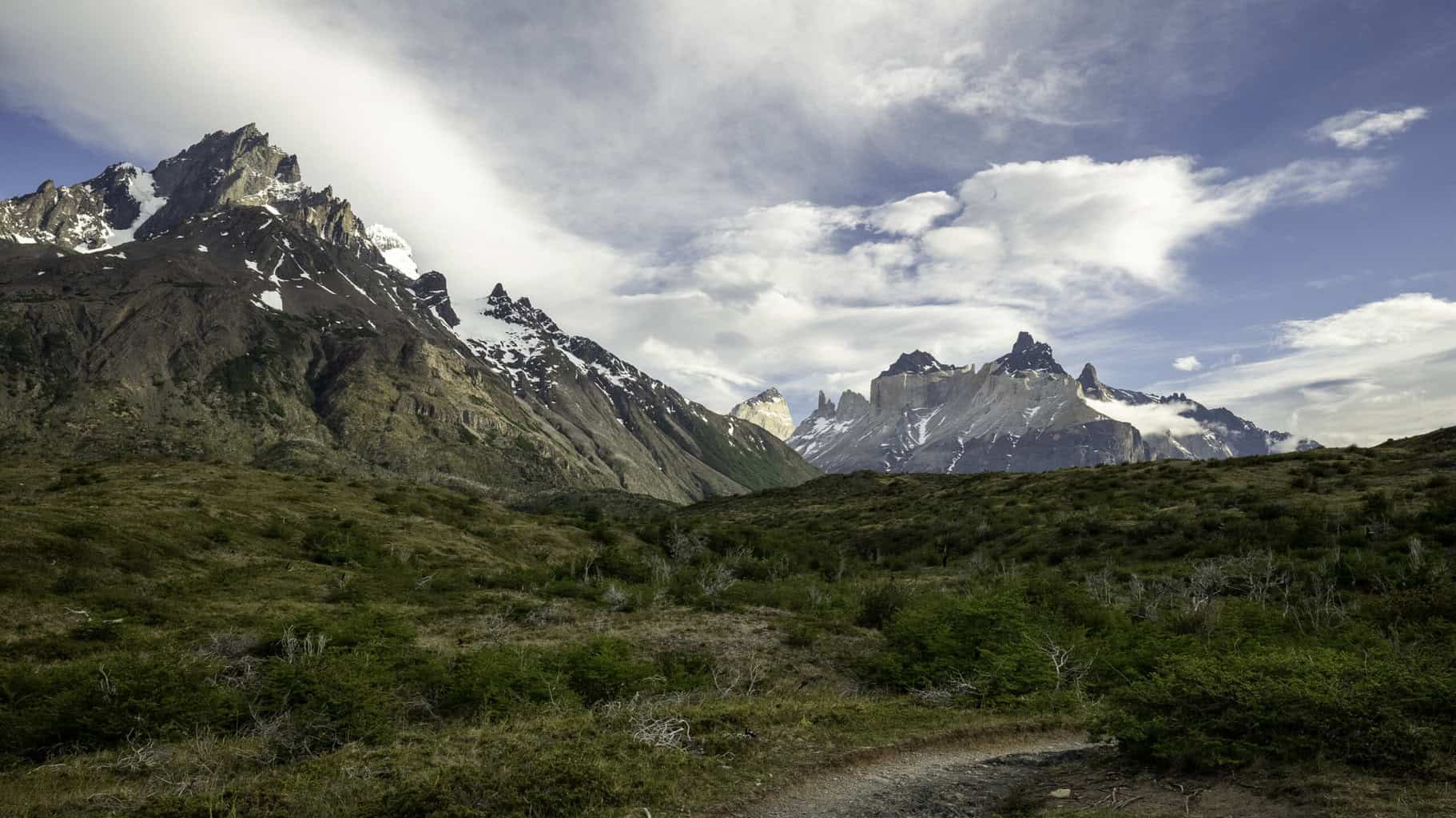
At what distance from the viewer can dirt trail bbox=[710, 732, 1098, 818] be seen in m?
10.8

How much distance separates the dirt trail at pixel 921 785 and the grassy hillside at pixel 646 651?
750 mm

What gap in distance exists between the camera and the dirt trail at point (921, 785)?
10750 millimetres

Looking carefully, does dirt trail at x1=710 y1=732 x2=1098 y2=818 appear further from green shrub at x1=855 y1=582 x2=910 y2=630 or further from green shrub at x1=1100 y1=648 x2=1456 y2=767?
green shrub at x1=855 y1=582 x2=910 y2=630

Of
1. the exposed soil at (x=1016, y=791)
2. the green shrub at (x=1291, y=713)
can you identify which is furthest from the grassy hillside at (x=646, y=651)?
the exposed soil at (x=1016, y=791)

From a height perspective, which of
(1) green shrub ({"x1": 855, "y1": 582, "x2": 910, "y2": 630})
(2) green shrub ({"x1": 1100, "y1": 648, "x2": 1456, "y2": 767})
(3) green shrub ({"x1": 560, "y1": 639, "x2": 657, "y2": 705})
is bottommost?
(1) green shrub ({"x1": 855, "y1": 582, "x2": 910, "y2": 630})

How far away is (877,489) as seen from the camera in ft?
310

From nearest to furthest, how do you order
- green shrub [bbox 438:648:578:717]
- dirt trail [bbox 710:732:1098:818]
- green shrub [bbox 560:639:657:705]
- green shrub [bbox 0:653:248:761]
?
dirt trail [bbox 710:732:1098:818]
green shrub [bbox 0:653:248:761]
green shrub [bbox 438:648:578:717]
green shrub [bbox 560:639:657:705]

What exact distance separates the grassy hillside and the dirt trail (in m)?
0.75

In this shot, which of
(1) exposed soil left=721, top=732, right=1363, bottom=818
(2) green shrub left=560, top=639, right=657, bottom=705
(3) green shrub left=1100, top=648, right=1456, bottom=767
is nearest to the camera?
(1) exposed soil left=721, top=732, right=1363, bottom=818

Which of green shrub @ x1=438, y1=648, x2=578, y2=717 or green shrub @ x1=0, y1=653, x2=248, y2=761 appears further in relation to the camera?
green shrub @ x1=438, y1=648, x2=578, y2=717

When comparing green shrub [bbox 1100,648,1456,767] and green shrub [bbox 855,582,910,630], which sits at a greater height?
green shrub [bbox 1100,648,1456,767]

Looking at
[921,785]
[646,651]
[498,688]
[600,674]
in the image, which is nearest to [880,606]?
[646,651]

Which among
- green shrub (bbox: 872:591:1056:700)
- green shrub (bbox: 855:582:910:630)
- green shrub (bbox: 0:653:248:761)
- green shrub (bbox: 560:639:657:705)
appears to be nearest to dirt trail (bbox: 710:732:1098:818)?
green shrub (bbox: 872:591:1056:700)

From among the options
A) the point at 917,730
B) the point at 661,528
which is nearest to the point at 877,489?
the point at 661,528
